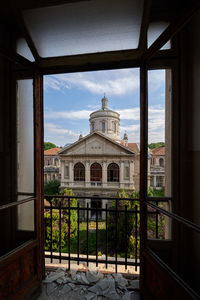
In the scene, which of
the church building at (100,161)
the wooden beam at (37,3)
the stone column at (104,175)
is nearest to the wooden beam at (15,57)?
the wooden beam at (37,3)

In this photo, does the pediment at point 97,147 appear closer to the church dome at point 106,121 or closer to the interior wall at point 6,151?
the church dome at point 106,121

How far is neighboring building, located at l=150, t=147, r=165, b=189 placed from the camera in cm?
158

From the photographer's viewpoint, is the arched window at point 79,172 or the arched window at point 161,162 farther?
the arched window at point 79,172

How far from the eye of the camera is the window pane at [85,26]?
52.2 inches

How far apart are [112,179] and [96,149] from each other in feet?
11.8

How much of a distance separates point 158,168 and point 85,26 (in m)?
1.80

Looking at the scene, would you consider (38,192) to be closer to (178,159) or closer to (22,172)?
(22,172)

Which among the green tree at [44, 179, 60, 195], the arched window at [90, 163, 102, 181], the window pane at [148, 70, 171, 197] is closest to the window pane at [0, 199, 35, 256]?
the window pane at [148, 70, 171, 197]

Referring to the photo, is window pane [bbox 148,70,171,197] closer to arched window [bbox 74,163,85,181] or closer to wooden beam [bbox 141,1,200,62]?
wooden beam [bbox 141,1,200,62]

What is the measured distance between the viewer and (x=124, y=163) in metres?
14.0

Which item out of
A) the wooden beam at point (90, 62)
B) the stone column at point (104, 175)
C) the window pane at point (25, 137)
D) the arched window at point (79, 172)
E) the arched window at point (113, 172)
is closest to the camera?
the wooden beam at point (90, 62)

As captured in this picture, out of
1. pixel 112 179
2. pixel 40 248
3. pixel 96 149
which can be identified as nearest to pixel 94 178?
pixel 112 179

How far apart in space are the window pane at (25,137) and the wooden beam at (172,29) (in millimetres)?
1385

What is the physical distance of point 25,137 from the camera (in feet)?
5.68
